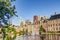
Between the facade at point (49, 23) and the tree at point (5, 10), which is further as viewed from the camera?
the facade at point (49, 23)

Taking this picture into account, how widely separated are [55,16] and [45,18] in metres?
1.77

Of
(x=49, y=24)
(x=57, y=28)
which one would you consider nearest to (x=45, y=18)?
(x=49, y=24)

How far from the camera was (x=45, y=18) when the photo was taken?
1986cm

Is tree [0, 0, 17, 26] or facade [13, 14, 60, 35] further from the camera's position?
facade [13, 14, 60, 35]

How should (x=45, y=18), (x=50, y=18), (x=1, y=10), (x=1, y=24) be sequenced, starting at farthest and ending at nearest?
(x=50, y=18)
(x=45, y=18)
(x=1, y=24)
(x=1, y=10)

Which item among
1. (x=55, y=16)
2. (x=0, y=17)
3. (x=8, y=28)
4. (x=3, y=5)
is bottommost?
(x=8, y=28)

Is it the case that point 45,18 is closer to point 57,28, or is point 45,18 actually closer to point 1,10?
point 57,28

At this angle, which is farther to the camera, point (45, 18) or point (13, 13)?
point (45, 18)

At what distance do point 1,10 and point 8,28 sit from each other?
239mm

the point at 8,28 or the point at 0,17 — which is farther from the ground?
the point at 0,17

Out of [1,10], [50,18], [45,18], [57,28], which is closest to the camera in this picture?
[1,10]

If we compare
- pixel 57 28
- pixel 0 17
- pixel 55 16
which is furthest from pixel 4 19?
pixel 55 16

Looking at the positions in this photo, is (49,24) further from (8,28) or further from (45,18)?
(8,28)

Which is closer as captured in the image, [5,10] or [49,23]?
[5,10]
